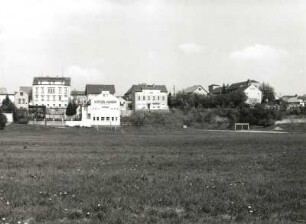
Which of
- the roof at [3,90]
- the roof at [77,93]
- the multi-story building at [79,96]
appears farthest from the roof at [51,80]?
the roof at [3,90]

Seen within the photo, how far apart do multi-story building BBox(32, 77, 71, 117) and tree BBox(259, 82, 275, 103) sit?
250 ft

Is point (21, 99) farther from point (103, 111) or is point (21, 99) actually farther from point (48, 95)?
point (103, 111)

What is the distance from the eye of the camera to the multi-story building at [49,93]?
6654 inches

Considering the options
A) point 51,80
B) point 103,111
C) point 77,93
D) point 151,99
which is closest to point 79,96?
point 77,93

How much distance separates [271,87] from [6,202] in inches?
7273

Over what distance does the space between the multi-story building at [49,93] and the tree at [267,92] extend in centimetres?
7622

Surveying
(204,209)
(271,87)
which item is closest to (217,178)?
(204,209)

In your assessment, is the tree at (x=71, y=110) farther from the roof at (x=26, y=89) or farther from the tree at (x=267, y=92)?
the tree at (x=267, y=92)

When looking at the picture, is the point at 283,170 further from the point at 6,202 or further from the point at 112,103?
the point at 112,103

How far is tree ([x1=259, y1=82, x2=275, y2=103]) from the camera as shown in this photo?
7188 inches

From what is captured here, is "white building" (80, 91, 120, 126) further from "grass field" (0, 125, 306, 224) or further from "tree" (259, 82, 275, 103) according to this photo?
"grass field" (0, 125, 306, 224)

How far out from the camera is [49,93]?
554ft

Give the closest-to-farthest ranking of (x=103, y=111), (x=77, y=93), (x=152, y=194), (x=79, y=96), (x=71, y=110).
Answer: (x=152, y=194) < (x=103, y=111) < (x=71, y=110) < (x=79, y=96) < (x=77, y=93)

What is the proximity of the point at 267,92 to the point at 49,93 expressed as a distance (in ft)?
277
